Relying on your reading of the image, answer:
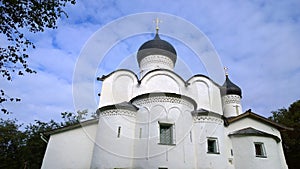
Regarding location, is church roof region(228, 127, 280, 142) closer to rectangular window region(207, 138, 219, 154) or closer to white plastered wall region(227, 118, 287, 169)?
white plastered wall region(227, 118, 287, 169)

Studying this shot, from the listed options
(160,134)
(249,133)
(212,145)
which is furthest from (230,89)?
(160,134)

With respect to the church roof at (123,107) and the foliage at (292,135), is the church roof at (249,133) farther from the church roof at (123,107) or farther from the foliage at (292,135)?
the foliage at (292,135)

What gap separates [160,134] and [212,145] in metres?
2.83

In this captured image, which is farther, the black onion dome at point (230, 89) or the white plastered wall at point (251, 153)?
the black onion dome at point (230, 89)

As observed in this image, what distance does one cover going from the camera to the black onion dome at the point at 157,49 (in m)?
16.6

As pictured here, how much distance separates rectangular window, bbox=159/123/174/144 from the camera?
11.2 meters

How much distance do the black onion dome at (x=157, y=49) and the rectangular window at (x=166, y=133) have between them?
6.48 m

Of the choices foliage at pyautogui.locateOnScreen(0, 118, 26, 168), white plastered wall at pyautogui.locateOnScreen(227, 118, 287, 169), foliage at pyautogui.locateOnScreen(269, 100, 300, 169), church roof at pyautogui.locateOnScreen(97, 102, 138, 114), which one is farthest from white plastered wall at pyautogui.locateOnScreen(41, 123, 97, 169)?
foliage at pyautogui.locateOnScreen(269, 100, 300, 169)

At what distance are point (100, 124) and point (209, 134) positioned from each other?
5.50 meters

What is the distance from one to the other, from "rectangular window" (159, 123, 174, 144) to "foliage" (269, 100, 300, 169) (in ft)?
43.0

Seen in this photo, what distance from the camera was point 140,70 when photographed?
1680cm

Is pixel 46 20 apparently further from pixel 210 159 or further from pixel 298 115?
pixel 298 115

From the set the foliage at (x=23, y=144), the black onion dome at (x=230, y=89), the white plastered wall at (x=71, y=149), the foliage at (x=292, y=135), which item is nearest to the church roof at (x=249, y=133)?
the black onion dome at (x=230, y=89)

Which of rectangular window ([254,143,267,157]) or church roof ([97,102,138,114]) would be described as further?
rectangular window ([254,143,267,157])
